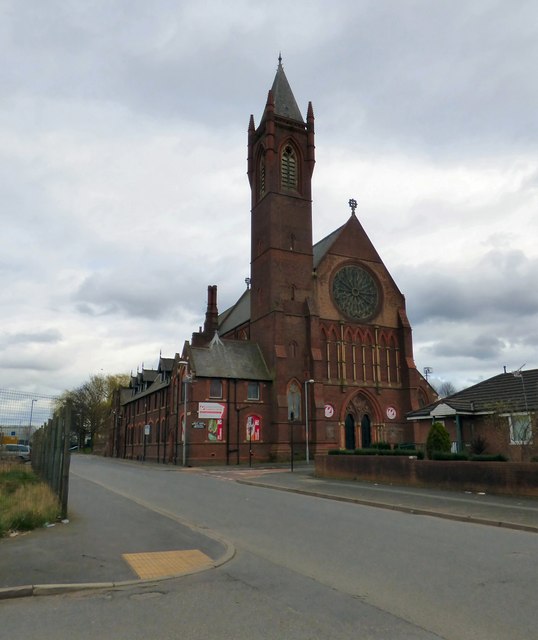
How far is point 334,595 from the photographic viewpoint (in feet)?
22.2

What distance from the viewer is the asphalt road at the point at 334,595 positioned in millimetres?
5539

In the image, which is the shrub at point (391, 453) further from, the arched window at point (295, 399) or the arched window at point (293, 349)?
the arched window at point (293, 349)

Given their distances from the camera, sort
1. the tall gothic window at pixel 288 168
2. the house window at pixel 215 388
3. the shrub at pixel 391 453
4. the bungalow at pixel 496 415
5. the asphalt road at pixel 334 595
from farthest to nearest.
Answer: the tall gothic window at pixel 288 168, the house window at pixel 215 388, the shrub at pixel 391 453, the bungalow at pixel 496 415, the asphalt road at pixel 334 595

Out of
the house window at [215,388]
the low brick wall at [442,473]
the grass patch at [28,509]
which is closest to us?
the grass patch at [28,509]

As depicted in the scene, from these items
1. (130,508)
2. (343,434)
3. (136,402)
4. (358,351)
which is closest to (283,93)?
(358,351)

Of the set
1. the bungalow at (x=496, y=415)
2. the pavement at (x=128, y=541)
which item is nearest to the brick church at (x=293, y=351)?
the bungalow at (x=496, y=415)

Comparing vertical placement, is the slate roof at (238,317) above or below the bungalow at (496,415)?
above

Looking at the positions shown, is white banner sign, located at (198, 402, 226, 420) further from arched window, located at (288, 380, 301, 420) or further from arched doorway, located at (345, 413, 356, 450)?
arched doorway, located at (345, 413, 356, 450)

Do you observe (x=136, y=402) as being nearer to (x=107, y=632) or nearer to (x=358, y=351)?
(x=358, y=351)

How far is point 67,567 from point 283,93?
54758 mm

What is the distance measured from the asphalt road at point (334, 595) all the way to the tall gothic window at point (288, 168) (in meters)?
44.3

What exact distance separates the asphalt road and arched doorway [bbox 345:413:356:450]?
126 ft

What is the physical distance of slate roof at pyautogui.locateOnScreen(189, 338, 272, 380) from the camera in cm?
4647

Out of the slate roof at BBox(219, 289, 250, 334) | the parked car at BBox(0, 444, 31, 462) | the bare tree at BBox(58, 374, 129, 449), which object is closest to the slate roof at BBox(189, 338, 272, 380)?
the slate roof at BBox(219, 289, 250, 334)
